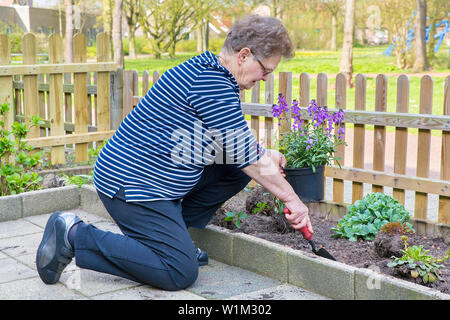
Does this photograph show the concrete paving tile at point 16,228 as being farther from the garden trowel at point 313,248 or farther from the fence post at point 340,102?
the fence post at point 340,102

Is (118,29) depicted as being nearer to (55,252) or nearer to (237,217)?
(237,217)

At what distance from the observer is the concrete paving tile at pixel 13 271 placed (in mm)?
3387

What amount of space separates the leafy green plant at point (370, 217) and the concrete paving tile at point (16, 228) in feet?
7.08

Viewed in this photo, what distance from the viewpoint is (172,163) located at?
126 inches

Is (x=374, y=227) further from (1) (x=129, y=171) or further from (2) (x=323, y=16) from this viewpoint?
(2) (x=323, y=16)

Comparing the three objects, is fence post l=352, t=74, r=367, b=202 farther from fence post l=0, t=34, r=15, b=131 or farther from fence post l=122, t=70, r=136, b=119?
fence post l=0, t=34, r=15, b=131

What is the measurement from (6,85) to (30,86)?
0.54 meters

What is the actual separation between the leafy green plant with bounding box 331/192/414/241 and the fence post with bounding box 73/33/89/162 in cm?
375

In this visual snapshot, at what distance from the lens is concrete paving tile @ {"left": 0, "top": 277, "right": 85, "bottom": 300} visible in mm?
3074

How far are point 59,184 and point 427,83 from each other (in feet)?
10.3

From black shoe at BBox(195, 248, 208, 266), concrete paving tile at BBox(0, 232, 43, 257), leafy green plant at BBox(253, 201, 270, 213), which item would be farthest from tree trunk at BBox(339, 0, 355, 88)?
black shoe at BBox(195, 248, 208, 266)

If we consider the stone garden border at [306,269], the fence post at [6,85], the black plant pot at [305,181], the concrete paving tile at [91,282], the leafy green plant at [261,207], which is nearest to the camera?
the stone garden border at [306,269]

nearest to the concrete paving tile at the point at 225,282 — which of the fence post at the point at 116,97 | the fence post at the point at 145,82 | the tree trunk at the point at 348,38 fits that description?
the fence post at the point at 145,82
